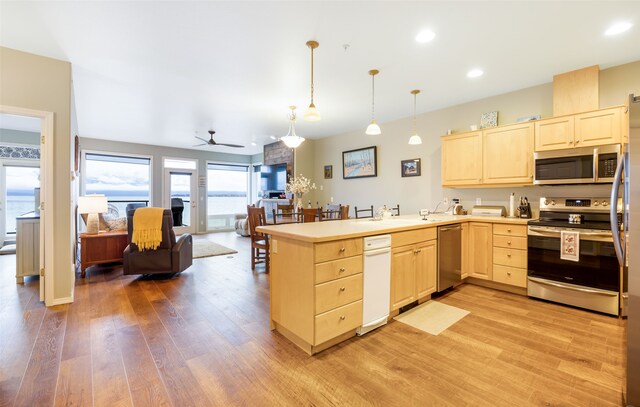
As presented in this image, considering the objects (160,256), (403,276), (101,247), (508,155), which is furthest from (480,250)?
(101,247)

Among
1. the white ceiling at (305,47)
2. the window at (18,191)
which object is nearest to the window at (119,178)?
the window at (18,191)

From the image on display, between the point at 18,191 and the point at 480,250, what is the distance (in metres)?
9.17

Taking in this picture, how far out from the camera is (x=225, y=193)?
32.1 ft

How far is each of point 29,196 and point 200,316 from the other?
6.46m

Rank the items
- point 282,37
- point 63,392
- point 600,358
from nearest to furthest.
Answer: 1. point 63,392
2. point 600,358
3. point 282,37

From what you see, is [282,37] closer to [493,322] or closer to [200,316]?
[200,316]

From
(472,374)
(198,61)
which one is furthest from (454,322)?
(198,61)

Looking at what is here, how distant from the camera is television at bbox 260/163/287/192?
7621 mm

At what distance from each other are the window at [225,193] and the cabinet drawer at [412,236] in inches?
312

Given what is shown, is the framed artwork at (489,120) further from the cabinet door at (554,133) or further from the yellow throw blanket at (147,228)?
the yellow throw blanket at (147,228)

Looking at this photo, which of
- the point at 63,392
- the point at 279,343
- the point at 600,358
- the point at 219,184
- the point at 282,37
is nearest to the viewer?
the point at 63,392

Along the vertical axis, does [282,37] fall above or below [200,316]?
above

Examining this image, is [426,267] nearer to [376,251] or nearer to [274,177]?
[376,251]

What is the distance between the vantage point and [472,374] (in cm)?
192
